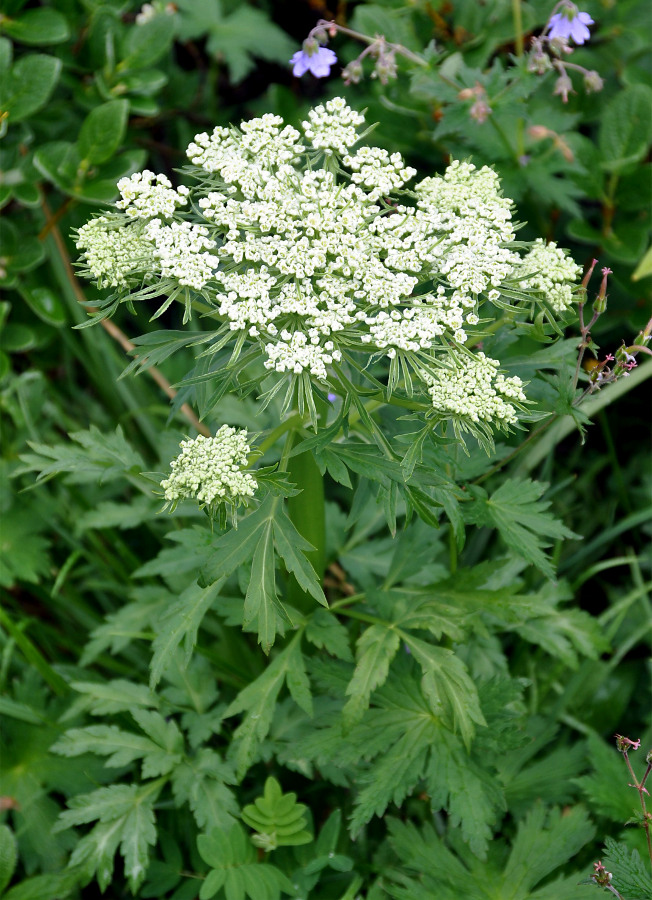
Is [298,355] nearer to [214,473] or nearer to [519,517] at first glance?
[214,473]

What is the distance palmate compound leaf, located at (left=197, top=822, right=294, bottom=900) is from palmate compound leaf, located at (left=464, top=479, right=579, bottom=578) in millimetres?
1161

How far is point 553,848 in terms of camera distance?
2418mm

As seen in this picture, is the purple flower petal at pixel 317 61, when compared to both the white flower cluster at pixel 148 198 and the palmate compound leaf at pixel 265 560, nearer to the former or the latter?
the white flower cluster at pixel 148 198

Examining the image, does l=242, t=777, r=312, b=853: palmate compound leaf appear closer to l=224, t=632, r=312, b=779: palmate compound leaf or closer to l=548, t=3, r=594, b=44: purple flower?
l=224, t=632, r=312, b=779: palmate compound leaf

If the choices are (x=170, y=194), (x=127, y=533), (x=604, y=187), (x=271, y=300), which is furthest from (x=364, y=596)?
(x=604, y=187)

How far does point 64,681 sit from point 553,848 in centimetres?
A: 177

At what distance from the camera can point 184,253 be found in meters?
1.92

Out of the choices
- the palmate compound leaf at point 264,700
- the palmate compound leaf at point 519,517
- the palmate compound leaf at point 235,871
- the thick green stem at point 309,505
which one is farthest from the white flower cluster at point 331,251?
the palmate compound leaf at point 235,871

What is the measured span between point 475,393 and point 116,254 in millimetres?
954

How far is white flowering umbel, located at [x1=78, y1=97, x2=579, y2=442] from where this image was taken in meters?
1.90

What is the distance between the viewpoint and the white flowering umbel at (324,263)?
1897 mm

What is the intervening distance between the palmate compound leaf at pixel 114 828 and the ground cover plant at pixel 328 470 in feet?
0.03

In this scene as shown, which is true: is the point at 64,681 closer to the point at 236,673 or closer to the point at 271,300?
the point at 236,673

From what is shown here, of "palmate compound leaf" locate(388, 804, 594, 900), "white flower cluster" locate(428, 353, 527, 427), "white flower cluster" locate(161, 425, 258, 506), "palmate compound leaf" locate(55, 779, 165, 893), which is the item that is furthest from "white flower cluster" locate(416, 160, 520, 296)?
"palmate compound leaf" locate(55, 779, 165, 893)
